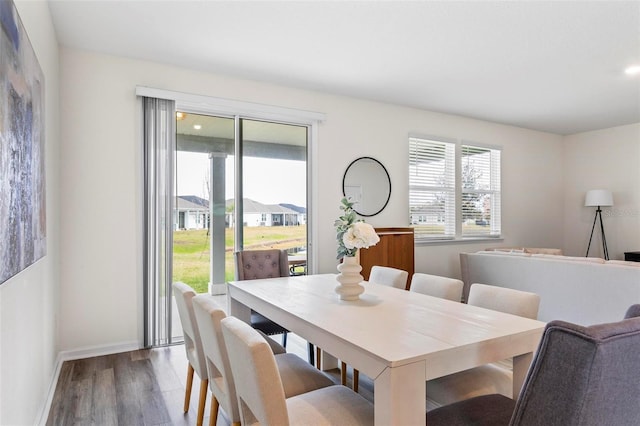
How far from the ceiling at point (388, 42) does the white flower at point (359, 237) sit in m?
1.59

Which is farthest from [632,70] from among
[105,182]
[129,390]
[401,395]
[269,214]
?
[129,390]

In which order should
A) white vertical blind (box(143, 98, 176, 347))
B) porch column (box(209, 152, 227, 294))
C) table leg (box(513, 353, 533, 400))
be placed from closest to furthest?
table leg (box(513, 353, 533, 400)) → white vertical blind (box(143, 98, 176, 347)) → porch column (box(209, 152, 227, 294))

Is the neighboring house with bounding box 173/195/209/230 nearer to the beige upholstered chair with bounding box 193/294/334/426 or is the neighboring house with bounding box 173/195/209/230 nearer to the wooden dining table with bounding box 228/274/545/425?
the wooden dining table with bounding box 228/274/545/425

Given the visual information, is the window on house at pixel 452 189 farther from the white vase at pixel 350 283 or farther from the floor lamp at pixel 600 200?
the white vase at pixel 350 283

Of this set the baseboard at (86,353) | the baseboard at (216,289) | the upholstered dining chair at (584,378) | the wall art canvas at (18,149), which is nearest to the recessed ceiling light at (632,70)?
the upholstered dining chair at (584,378)

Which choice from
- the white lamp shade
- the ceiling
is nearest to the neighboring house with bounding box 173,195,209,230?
the ceiling

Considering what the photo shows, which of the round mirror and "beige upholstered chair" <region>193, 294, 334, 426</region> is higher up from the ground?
the round mirror

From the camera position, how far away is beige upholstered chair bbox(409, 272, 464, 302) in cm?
232

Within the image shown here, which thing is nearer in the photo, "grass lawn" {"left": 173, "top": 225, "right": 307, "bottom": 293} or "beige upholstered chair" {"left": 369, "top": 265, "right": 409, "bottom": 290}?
"beige upholstered chair" {"left": 369, "top": 265, "right": 409, "bottom": 290}

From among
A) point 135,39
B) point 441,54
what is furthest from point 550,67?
point 135,39

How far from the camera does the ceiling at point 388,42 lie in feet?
8.81

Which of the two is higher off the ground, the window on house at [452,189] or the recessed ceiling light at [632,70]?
the recessed ceiling light at [632,70]

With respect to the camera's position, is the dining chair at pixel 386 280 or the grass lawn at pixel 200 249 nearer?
the dining chair at pixel 386 280

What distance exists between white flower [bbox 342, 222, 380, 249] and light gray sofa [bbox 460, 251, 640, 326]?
8.81ft
